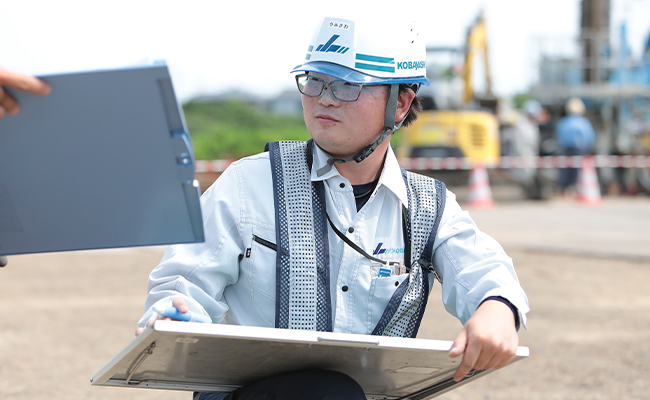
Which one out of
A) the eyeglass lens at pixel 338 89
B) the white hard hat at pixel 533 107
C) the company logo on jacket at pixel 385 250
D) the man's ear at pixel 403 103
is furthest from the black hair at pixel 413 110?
the white hard hat at pixel 533 107

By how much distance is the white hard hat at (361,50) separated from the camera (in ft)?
6.07

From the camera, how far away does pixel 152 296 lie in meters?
1.68

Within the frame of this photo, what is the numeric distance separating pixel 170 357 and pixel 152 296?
315 millimetres

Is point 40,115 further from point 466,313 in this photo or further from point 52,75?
point 466,313

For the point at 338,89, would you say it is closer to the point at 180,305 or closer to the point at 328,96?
the point at 328,96

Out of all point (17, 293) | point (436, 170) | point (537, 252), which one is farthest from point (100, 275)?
point (436, 170)

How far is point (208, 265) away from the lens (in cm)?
172

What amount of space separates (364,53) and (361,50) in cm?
1

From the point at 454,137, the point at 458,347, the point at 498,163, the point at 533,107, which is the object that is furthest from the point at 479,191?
the point at 458,347

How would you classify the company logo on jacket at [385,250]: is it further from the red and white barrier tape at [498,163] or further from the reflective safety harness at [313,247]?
the red and white barrier tape at [498,163]

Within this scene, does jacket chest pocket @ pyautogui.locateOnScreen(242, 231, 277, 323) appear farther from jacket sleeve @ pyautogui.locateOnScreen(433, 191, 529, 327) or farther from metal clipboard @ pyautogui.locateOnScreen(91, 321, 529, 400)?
jacket sleeve @ pyautogui.locateOnScreen(433, 191, 529, 327)

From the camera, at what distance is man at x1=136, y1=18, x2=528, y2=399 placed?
176 centimetres

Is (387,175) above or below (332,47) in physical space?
below

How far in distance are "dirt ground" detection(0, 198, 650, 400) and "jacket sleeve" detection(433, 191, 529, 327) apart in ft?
7.12
